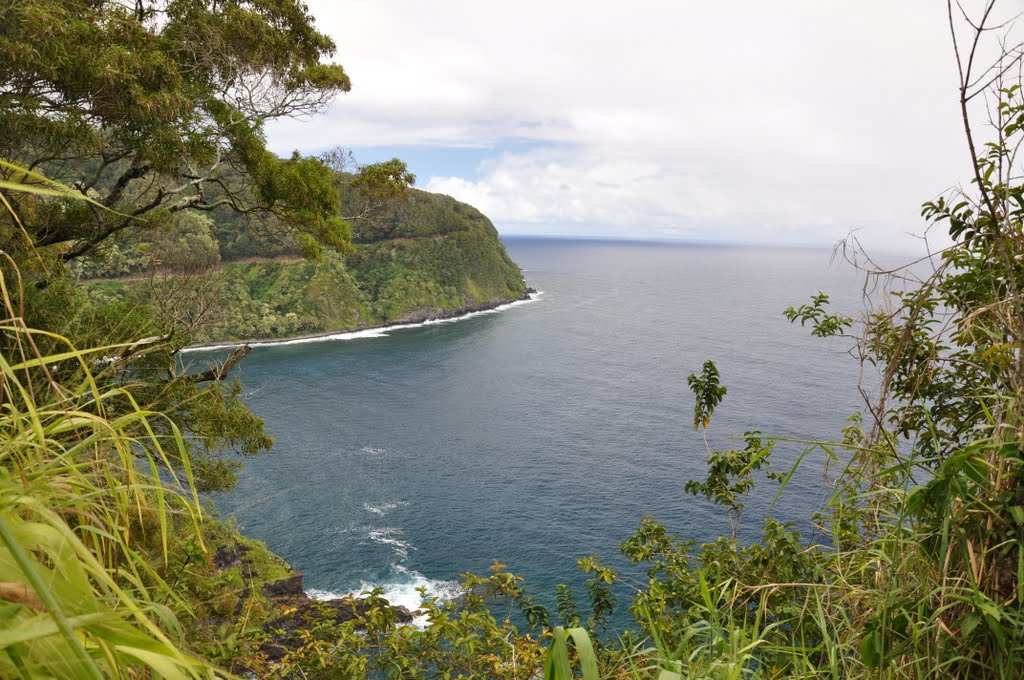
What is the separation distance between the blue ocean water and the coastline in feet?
8.38

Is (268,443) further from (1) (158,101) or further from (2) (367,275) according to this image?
(2) (367,275)

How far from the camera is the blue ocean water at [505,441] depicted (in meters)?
28.2

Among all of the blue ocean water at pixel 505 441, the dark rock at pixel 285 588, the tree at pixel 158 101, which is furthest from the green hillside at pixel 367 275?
the tree at pixel 158 101

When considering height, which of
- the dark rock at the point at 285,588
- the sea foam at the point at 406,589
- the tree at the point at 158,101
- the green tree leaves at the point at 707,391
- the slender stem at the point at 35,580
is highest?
the tree at the point at 158,101

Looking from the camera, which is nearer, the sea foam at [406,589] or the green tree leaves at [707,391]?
the green tree leaves at [707,391]

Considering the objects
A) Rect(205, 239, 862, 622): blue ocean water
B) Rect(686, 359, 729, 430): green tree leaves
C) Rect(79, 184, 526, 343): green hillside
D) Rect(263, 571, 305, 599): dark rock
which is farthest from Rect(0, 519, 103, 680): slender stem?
Rect(79, 184, 526, 343): green hillside

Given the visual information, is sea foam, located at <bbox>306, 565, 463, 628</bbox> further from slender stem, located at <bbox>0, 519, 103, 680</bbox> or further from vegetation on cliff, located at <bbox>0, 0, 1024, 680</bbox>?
slender stem, located at <bbox>0, 519, 103, 680</bbox>

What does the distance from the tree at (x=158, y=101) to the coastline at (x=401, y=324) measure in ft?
168

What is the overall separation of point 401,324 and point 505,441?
44750mm

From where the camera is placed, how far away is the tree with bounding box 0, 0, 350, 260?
832cm

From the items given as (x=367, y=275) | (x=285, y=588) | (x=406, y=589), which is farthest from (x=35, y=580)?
(x=367, y=275)

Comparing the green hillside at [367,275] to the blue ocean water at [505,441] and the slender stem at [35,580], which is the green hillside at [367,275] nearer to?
the blue ocean water at [505,441]

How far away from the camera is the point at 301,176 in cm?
1175

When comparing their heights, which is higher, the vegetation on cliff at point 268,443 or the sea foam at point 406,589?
the vegetation on cliff at point 268,443
